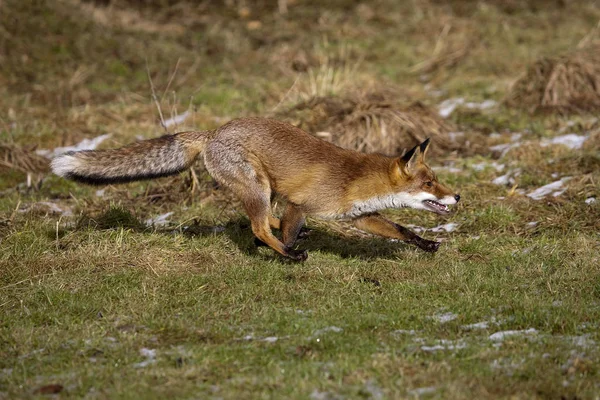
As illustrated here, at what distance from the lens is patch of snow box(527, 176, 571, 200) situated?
9409 mm

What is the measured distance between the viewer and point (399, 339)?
5633 mm

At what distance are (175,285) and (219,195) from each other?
114 inches

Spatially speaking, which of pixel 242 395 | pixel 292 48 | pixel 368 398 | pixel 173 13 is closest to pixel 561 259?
pixel 368 398

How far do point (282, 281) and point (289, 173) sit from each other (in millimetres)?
1060

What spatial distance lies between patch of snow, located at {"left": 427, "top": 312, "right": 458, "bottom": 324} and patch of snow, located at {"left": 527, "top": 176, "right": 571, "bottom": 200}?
368 cm

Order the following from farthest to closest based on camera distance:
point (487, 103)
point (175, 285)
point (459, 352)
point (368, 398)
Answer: point (487, 103) → point (175, 285) → point (459, 352) → point (368, 398)

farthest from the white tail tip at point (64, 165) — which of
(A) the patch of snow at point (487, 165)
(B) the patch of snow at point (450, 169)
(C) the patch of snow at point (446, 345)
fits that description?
(A) the patch of snow at point (487, 165)

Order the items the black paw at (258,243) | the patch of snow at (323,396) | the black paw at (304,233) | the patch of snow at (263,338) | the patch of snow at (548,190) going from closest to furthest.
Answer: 1. the patch of snow at (323,396)
2. the patch of snow at (263,338)
3. the black paw at (258,243)
4. the black paw at (304,233)
5. the patch of snow at (548,190)

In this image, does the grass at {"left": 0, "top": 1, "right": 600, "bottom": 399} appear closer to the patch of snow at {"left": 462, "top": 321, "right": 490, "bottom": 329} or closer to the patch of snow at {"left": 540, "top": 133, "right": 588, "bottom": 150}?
the patch of snow at {"left": 462, "top": 321, "right": 490, "bottom": 329}

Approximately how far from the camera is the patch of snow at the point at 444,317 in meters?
6.04

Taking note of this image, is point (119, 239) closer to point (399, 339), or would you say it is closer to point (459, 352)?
point (399, 339)

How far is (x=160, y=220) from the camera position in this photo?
919cm

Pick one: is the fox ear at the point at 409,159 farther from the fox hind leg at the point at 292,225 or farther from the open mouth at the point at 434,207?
the fox hind leg at the point at 292,225

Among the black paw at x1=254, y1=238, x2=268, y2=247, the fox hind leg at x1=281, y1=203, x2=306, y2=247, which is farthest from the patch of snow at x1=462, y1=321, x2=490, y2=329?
the black paw at x1=254, y1=238, x2=268, y2=247
